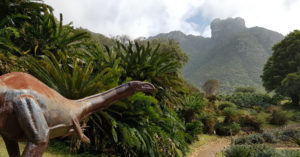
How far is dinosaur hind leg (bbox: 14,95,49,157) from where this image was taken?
4.64 feet

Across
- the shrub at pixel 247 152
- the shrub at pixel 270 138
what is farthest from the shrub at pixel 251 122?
the shrub at pixel 247 152

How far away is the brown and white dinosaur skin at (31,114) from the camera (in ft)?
4.69

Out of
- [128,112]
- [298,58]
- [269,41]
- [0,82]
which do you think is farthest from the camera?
Result: [269,41]

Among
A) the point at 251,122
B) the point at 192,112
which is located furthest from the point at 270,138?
the point at 192,112

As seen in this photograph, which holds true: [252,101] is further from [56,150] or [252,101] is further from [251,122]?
[56,150]

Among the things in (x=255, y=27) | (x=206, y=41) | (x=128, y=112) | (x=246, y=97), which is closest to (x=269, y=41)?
(x=255, y=27)

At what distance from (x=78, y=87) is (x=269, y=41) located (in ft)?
272

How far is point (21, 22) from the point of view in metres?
5.64

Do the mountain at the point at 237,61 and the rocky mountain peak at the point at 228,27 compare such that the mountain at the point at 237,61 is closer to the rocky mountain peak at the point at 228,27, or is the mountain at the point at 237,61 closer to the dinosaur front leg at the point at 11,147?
the rocky mountain peak at the point at 228,27

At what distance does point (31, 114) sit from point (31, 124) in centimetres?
8

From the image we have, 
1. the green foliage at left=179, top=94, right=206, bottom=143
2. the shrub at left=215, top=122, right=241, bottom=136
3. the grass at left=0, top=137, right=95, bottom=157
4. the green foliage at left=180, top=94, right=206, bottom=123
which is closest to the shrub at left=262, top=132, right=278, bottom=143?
the shrub at left=215, top=122, right=241, bottom=136

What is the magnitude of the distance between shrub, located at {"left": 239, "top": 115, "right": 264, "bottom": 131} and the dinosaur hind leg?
1417cm

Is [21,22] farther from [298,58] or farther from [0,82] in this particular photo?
[298,58]

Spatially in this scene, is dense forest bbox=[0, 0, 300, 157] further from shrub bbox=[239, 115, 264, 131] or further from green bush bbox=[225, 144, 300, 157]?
shrub bbox=[239, 115, 264, 131]
